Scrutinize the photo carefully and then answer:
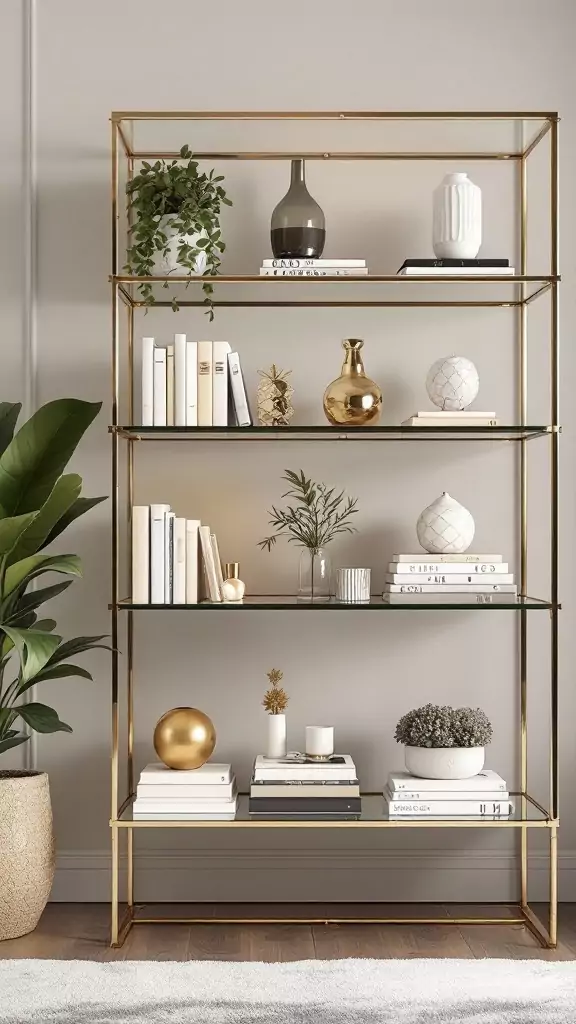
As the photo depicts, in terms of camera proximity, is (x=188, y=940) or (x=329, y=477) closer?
(x=188, y=940)

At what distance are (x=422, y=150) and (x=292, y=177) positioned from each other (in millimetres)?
455

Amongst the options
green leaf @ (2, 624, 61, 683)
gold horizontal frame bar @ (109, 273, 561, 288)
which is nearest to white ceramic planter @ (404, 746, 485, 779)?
green leaf @ (2, 624, 61, 683)

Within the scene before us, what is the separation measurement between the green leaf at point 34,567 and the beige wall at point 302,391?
0.46 metres

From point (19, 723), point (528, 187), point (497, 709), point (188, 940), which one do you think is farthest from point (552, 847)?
point (528, 187)

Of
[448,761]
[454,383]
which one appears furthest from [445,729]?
[454,383]

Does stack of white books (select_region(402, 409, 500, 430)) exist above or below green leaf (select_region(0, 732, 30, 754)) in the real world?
above

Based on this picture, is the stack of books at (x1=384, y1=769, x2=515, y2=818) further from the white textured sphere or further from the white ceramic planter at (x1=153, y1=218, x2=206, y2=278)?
the white ceramic planter at (x1=153, y1=218, x2=206, y2=278)

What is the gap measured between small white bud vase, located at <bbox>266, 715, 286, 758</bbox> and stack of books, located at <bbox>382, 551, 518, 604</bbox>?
454 millimetres

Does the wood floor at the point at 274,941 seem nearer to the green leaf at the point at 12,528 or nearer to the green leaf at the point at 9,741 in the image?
the green leaf at the point at 9,741

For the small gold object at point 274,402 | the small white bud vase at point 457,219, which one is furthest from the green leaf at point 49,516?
the small white bud vase at point 457,219

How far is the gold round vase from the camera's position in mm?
2885

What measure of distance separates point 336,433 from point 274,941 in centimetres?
137

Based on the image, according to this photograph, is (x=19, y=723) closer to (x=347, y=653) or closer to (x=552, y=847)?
(x=347, y=653)

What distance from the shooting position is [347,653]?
125 inches
